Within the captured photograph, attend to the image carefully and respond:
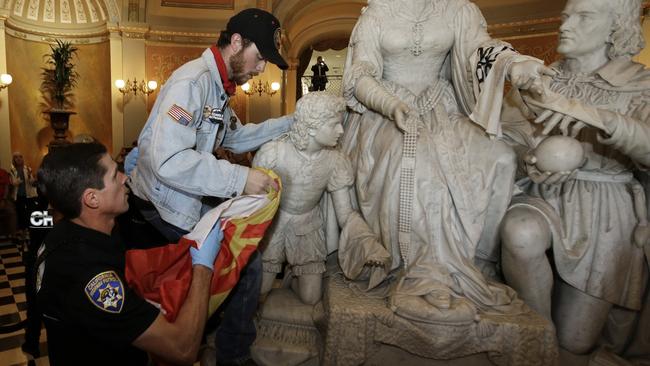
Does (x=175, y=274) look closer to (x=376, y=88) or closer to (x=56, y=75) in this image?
(x=376, y=88)

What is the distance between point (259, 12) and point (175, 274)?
1.27 m

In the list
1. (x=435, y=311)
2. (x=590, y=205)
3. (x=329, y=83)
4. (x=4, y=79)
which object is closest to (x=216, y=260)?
(x=435, y=311)

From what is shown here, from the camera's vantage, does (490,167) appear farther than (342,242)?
No

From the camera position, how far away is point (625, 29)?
183 centimetres

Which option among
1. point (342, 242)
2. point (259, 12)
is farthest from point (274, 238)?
point (259, 12)

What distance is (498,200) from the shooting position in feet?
6.12

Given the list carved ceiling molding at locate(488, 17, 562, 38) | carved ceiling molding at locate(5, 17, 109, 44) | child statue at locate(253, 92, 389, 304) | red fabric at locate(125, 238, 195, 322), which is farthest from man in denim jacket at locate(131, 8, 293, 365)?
carved ceiling molding at locate(5, 17, 109, 44)

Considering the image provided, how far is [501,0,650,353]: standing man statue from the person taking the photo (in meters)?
1.71

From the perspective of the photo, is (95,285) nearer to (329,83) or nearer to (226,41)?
(226,41)

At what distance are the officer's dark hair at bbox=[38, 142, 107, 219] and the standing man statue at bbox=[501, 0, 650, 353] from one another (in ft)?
5.61

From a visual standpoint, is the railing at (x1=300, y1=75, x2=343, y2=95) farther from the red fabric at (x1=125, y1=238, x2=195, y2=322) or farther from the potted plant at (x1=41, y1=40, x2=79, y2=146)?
the red fabric at (x1=125, y1=238, x2=195, y2=322)

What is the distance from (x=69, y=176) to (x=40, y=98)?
11.5 metres

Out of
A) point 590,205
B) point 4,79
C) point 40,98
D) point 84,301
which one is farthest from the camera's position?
point 40,98

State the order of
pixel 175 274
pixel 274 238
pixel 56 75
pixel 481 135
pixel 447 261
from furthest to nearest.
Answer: pixel 56 75
pixel 274 238
pixel 481 135
pixel 447 261
pixel 175 274
